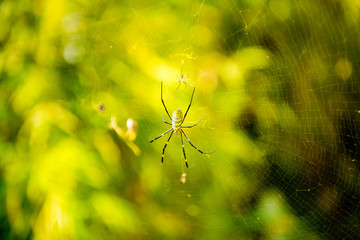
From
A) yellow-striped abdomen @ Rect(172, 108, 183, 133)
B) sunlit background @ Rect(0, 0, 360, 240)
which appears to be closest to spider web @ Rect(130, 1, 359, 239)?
sunlit background @ Rect(0, 0, 360, 240)

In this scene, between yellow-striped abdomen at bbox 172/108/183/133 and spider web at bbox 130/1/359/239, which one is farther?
yellow-striped abdomen at bbox 172/108/183/133

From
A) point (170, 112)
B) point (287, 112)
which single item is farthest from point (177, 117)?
point (287, 112)

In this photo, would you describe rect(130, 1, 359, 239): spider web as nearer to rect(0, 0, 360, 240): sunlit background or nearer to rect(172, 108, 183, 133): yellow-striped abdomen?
rect(0, 0, 360, 240): sunlit background

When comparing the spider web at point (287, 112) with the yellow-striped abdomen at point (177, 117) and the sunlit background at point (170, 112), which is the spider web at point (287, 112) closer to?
the sunlit background at point (170, 112)

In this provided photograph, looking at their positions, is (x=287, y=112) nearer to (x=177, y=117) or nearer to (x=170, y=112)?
(x=177, y=117)

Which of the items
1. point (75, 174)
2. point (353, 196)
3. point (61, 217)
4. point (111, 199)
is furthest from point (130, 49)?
point (353, 196)

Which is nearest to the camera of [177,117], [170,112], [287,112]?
[287,112]

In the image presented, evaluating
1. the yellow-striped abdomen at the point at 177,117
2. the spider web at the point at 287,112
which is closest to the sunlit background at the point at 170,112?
the spider web at the point at 287,112

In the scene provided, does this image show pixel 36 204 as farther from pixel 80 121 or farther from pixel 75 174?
pixel 80 121
